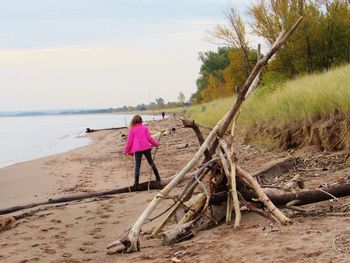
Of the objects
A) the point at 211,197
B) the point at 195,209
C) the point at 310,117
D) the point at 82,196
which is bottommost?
the point at 82,196

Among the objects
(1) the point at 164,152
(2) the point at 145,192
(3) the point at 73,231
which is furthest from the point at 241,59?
(3) the point at 73,231

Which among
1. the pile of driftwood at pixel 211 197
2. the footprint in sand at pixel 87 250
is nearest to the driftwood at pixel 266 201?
the pile of driftwood at pixel 211 197

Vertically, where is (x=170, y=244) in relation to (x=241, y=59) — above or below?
below

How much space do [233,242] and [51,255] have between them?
255 centimetres

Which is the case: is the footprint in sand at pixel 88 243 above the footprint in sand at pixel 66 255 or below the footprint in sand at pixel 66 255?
below

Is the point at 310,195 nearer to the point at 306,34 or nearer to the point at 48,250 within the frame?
the point at 48,250

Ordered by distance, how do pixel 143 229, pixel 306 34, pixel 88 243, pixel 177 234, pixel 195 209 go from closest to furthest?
pixel 177 234 < pixel 195 209 < pixel 88 243 < pixel 143 229 < pixel 306 34

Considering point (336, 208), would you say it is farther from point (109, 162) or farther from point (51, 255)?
point (109, 162)

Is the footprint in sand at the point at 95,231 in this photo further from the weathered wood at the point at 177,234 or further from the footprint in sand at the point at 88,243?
the weathered wood at the point at 177,234

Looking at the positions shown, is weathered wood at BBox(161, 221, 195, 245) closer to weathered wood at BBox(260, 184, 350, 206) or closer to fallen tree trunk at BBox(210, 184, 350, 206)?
fallen tree trunk at BBox(210, 184, 350, 206)

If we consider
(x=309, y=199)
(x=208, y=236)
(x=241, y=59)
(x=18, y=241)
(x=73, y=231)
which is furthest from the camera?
(x=241, y=59)

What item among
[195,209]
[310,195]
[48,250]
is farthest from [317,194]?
[48,250]

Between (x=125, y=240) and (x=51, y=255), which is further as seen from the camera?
(x=51, y=255)

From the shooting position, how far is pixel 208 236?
601cm
